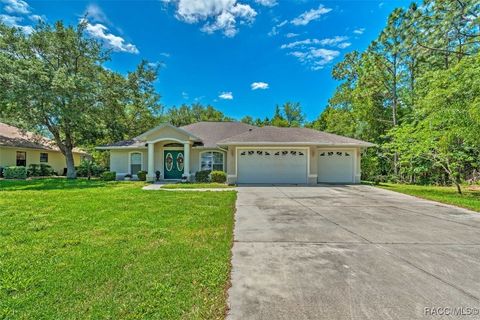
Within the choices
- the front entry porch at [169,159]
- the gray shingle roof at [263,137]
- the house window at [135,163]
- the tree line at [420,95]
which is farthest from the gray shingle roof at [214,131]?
the tree line at [420,95]

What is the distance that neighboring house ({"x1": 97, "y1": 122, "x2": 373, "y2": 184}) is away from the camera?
15297 millimetres

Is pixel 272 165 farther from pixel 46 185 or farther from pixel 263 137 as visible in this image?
pixel 46 185

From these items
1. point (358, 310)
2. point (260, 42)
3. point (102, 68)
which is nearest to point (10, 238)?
point (358, 310)

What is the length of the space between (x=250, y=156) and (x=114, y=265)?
1241cm

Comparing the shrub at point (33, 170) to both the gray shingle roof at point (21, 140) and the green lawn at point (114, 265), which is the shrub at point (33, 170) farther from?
the green lawn at point (114, 265)

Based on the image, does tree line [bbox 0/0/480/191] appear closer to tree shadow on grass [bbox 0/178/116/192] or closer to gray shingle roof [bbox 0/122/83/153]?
gray shingle roof [bbox 0/122/83/153]

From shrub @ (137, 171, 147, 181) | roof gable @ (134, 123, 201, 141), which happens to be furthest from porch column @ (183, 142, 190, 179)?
shrub @ (137, 171, 147, 181)

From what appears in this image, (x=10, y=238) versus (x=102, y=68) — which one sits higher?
(x=102, y=68)

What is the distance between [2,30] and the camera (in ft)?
53.3

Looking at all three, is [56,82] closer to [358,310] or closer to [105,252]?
[105,252]

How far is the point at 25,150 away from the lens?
21.6 m

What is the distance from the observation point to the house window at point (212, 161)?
17.4 metres

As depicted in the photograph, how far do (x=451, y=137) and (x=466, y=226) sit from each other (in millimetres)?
6944

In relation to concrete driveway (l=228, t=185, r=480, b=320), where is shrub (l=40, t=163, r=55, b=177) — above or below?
above
